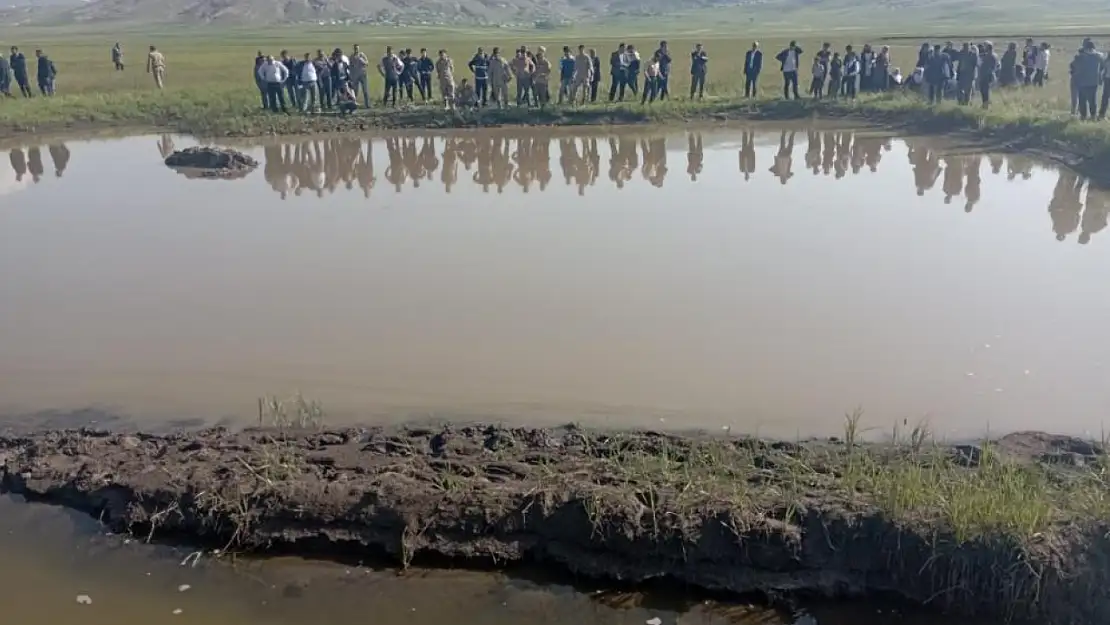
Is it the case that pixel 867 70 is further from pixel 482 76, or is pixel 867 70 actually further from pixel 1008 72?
pixel 482 76

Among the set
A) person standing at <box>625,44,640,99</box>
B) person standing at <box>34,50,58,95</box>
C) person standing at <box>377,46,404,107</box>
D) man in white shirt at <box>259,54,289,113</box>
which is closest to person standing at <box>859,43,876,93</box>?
person standing at <box>625,44,640,99</box>

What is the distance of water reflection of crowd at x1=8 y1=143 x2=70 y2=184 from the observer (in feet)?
55.3

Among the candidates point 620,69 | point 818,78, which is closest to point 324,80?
point 620,69

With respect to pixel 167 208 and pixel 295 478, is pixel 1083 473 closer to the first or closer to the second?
pixel 295 478

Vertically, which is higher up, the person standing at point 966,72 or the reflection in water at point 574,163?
the person standing at point 966,72

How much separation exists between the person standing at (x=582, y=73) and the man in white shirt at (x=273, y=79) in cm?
645

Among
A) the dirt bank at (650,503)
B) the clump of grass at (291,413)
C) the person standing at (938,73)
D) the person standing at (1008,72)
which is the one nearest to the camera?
the dirt bank at (650,503)

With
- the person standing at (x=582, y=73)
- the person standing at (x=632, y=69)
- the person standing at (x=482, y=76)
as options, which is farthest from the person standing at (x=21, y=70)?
the person standing at (x=632, y=69)

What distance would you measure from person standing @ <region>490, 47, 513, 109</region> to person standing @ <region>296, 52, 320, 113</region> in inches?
156

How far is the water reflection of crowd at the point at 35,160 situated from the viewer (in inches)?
663

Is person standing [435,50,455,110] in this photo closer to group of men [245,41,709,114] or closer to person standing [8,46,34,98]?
group of men [245,41,709,114]

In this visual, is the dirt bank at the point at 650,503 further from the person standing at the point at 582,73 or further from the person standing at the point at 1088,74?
the person standing at the point at 582,73

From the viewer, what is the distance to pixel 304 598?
17.8ft

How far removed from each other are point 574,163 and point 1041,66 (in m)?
12.2
